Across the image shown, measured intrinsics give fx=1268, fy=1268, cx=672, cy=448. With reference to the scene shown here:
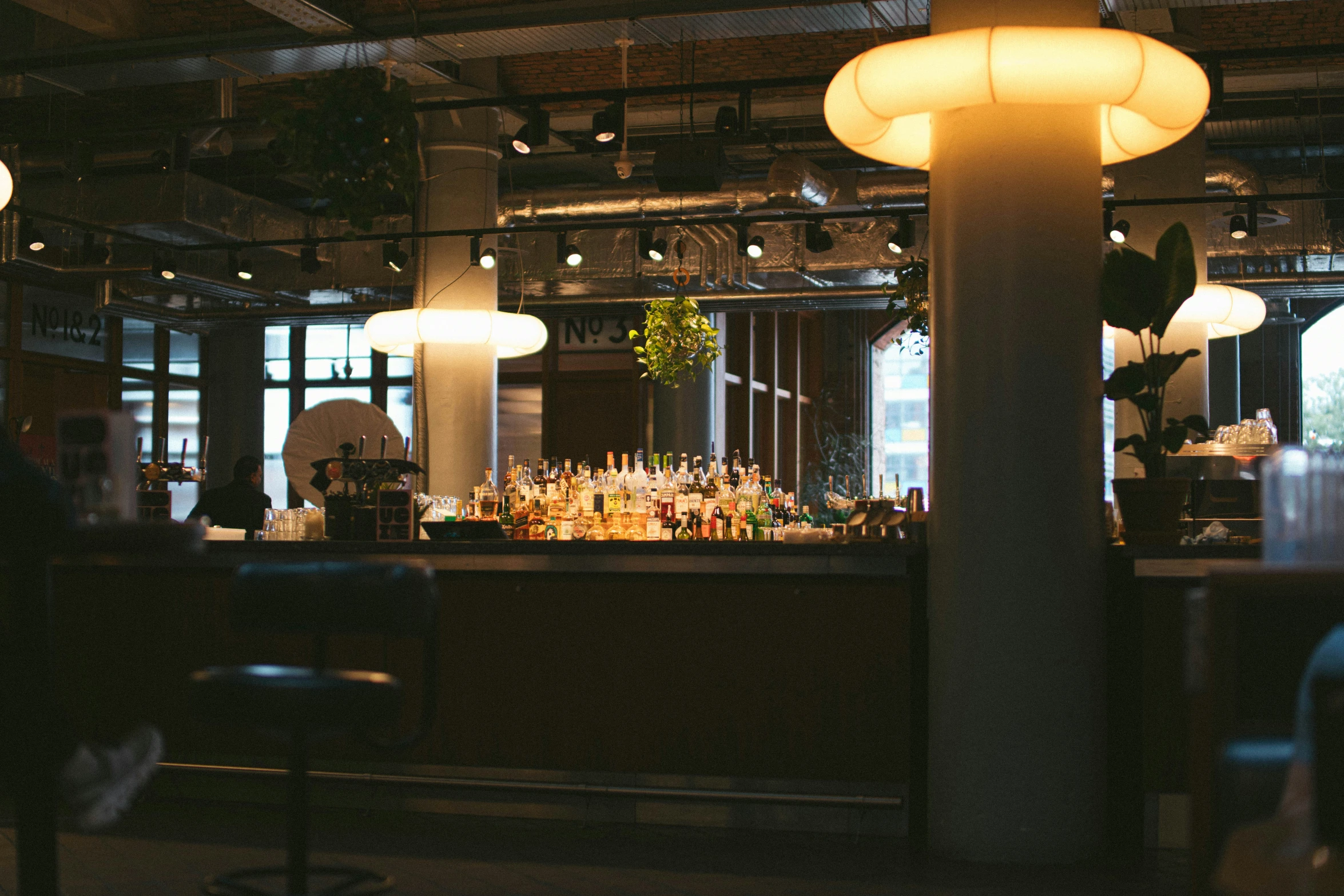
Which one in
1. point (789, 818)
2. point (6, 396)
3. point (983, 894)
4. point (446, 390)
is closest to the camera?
point (983, 894)

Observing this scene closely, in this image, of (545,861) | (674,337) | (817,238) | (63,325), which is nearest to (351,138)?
(545,861)

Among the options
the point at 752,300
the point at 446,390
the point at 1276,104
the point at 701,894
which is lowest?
the point at 701,894

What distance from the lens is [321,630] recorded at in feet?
9.29

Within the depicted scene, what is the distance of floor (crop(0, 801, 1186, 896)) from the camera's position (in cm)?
364

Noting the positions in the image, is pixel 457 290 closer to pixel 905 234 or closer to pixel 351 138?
pixel 905 234

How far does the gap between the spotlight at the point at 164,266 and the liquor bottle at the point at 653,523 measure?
18.7 feet

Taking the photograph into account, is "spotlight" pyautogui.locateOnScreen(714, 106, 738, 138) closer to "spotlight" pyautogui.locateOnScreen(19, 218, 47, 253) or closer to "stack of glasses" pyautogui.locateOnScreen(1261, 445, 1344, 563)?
"stack of glasses" pyautogui.locateOnScreen(1261, 445, 1344, 563)

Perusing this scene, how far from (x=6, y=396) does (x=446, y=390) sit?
593 centimetres

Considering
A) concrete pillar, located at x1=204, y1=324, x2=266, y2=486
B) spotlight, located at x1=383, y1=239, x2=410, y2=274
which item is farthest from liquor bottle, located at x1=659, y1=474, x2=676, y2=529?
concrete pillar, located at x1=204, y1=324, x2=266, y2=486

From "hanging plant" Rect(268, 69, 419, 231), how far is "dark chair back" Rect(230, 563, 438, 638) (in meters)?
→ 1.77

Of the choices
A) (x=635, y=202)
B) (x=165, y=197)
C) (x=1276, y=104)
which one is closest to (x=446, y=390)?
(x=635, y=202)

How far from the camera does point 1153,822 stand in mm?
4133

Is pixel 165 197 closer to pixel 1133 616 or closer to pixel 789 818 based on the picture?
pixel 789 818

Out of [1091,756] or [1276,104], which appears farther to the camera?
[1276,104]
